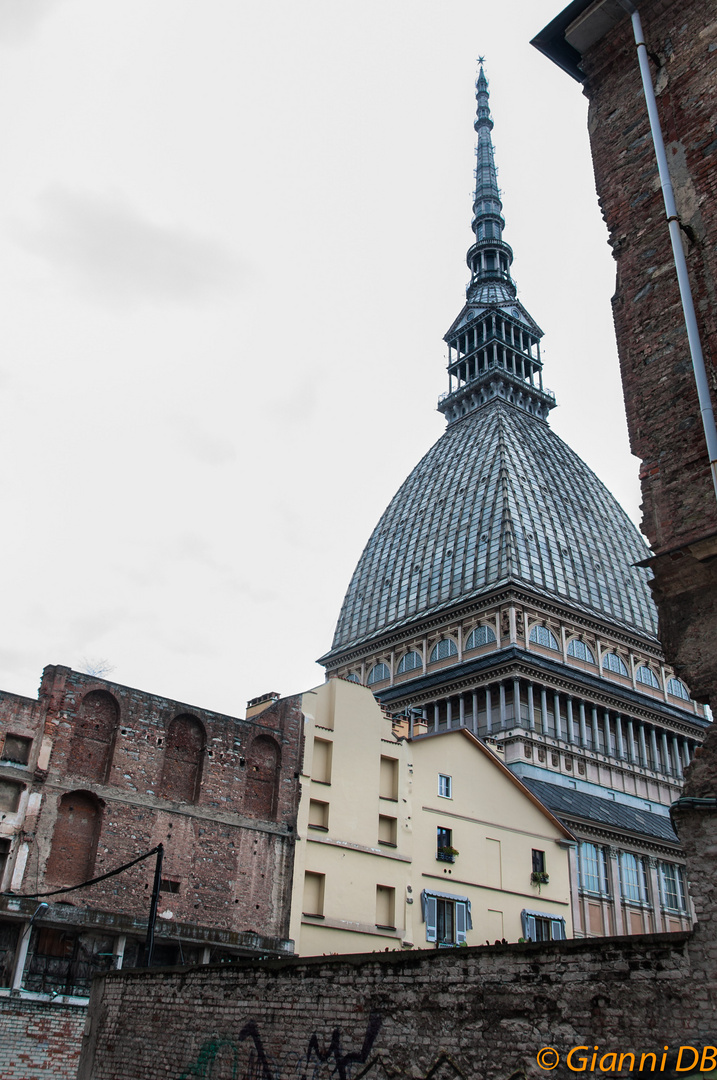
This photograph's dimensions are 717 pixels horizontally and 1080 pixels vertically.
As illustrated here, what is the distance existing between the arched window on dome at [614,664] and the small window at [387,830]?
40.1 meters

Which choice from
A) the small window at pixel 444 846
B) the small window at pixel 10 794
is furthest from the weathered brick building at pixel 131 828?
the small window at pixel 444 846

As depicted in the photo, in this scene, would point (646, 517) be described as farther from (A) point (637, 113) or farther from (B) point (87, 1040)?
(B) point (87, 1040)

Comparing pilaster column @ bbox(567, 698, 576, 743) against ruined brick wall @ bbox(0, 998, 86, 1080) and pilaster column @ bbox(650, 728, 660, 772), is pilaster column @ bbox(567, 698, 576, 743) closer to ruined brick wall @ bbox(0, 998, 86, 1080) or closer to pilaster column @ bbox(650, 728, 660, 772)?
pilaster column @ bbox(650, 728, 660, 772)

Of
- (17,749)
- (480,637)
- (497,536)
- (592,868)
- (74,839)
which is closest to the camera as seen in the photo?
(17,749)

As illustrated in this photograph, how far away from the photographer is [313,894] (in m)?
30.8

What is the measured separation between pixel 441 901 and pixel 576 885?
13.4m

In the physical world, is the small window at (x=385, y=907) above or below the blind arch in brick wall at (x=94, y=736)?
below

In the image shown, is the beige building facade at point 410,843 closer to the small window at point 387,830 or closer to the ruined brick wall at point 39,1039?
the small window at point 387,830

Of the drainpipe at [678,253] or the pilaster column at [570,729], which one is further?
the pilaster column at [570,729]

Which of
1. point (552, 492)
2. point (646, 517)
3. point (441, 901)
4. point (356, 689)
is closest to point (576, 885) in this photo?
point (441, 901)

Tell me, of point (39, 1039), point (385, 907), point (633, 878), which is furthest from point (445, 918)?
point (633, 878)

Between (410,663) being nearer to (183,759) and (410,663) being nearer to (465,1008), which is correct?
(183,759)

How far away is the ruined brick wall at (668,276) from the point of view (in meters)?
13.6

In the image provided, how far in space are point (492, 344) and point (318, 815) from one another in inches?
2961
